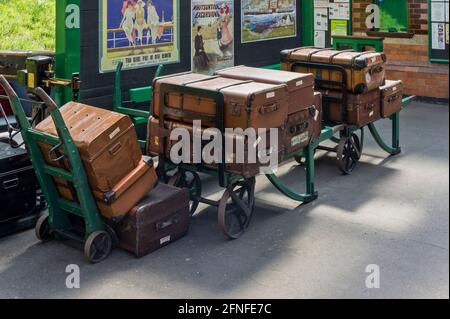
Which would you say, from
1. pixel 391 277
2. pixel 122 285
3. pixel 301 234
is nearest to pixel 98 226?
pixel 122 285

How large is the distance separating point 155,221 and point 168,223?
158 millimetres

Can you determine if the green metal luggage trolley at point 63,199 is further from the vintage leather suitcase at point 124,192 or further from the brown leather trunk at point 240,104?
the brown leather trunk at point 240,104

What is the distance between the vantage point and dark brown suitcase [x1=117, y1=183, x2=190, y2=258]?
16.2 feet

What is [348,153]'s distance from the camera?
7266 millimetres

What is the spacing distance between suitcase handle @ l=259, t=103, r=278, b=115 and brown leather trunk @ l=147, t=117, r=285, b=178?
19cm

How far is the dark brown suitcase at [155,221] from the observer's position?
195 inches

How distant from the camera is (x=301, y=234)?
18.1ft

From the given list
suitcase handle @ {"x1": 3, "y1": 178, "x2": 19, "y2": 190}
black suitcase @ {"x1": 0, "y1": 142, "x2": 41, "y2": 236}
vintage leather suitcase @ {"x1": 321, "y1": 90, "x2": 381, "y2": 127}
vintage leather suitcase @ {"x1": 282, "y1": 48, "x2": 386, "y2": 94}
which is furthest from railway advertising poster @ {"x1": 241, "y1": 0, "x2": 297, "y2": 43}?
suitcase handle @ {"x1": 3, "y1": 178, "x2": 19, "y2": 190}

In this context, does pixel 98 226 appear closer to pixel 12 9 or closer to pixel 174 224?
pixel 174 224

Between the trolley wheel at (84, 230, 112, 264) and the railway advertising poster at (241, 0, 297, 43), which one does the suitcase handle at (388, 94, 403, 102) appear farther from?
the trolley wheel at (84, 230, 112, 264)

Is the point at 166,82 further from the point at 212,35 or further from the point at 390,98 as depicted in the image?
the point at 390,98

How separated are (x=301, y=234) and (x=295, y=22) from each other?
424cm

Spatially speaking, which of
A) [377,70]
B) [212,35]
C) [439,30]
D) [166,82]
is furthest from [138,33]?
[439,30]

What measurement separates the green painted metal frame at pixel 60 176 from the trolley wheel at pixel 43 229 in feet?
0.37
